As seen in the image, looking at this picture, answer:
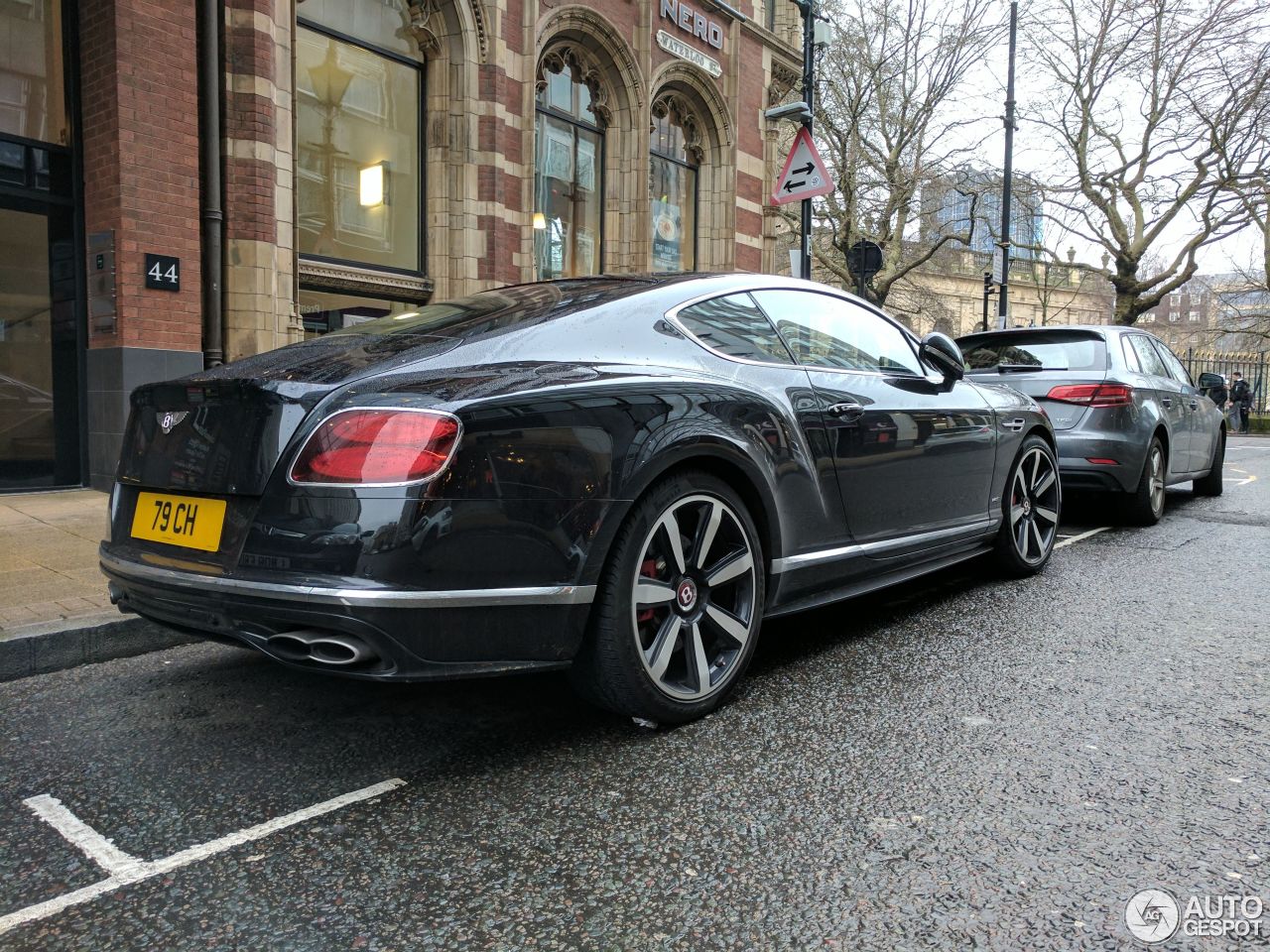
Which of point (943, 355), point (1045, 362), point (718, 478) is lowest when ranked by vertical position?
point (718, 478)

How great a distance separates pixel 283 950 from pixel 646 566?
140 cm

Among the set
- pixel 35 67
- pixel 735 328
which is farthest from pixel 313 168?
pixel 735 328

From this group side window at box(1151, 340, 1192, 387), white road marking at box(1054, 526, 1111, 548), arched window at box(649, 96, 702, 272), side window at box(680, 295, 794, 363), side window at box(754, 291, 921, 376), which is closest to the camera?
side window at box(680, 295, 794, 363)

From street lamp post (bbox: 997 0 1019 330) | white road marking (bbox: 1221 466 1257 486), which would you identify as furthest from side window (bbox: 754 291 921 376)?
street lamp post (bbox: 997 0 1019 330)

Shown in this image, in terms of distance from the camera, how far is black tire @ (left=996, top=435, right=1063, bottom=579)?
4906 millimetres

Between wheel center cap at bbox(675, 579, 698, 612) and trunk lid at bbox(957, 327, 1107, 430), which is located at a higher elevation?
trunk lid at bbox(957, 327, 1107, 430)

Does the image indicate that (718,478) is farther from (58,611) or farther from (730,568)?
(58,611)

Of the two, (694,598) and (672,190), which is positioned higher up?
(672,190)

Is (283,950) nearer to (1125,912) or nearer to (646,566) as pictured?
(646,566)

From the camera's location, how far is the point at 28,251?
745cm

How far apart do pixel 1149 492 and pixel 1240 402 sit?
29652mm

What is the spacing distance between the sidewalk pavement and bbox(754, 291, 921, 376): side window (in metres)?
2.77

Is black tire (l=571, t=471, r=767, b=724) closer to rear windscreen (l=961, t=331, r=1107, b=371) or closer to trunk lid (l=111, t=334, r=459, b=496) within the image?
trunk lid (l=111, t=334, r=459, b=496)

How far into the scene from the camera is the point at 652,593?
8.92 feet
